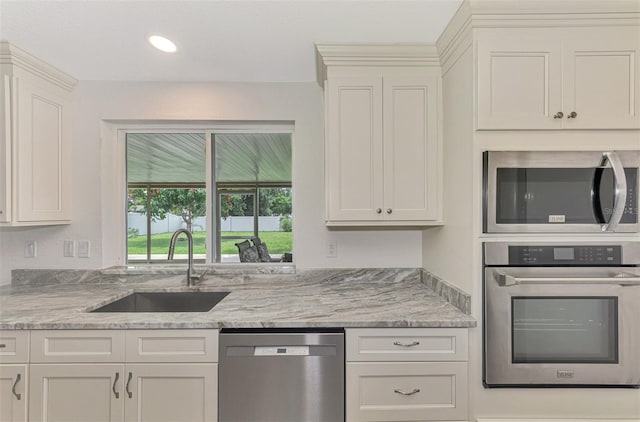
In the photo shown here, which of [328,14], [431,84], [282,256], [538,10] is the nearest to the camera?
[538,10]

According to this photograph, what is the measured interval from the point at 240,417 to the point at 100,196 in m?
1.78

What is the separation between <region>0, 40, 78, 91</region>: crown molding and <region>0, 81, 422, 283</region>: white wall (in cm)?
10

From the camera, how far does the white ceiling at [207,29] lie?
1527mm

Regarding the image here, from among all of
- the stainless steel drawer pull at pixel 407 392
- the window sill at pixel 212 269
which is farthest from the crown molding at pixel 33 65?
the stainless steel drawer pull at pixel 407 392

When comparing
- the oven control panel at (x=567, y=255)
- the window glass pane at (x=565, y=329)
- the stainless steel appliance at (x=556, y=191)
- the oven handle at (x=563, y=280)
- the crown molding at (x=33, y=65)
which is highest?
the crown molding at (x=33, y=65)

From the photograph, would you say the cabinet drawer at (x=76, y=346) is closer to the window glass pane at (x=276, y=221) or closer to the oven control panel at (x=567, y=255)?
→ the window glass pane at (x=276, y=221)

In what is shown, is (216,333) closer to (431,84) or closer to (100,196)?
(100,196)

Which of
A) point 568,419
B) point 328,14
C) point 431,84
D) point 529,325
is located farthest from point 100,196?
point 568,419

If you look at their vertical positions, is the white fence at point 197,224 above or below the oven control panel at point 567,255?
above

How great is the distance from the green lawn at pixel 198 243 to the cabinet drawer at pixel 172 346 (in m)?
1.00

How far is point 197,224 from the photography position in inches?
98.7

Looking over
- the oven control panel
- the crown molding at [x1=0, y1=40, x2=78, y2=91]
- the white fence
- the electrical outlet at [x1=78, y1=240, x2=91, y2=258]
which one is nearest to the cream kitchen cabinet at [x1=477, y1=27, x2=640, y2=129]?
the oven control panel

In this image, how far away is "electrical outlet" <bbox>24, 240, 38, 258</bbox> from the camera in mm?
2250

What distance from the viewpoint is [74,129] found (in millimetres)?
2264
